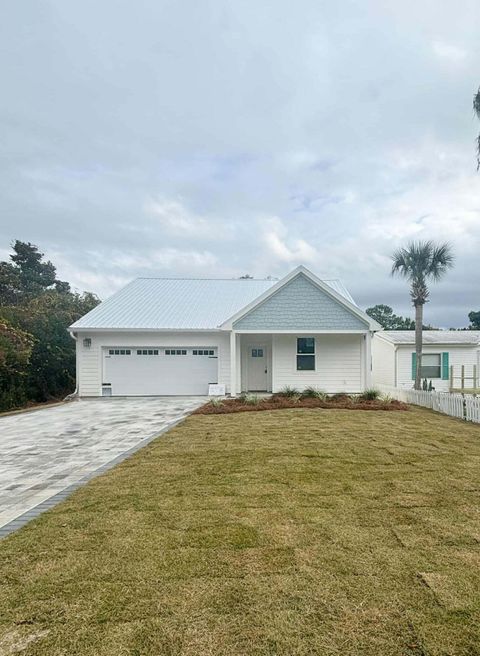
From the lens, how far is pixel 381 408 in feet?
38.8

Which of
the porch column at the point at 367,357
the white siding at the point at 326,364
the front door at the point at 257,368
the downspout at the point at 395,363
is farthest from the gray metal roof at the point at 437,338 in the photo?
the front door at the point at 257,368

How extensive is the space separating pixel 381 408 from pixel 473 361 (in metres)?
12.5

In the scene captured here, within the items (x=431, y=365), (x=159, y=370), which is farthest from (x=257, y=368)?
(x=431, y=365)

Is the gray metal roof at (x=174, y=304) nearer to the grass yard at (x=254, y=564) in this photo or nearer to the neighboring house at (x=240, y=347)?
the neighboring house at (x=240, y=347)

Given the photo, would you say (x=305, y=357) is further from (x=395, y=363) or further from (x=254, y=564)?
(x=254, y=564)

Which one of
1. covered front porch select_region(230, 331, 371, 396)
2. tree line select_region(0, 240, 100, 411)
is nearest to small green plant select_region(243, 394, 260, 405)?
covered front porch select_region(230, 331, 371, 396)

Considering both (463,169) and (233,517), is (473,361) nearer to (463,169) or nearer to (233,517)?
(463,169)

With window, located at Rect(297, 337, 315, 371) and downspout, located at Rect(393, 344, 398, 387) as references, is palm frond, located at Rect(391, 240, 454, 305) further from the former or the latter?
window, located at Rect(297, 337, 315, 371)

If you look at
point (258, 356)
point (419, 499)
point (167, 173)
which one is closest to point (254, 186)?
point (167, 173)

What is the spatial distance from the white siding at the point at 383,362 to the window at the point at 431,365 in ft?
5.26

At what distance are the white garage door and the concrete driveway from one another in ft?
7.16

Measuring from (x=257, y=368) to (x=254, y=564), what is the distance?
47.5ft

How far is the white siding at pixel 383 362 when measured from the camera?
21.4 m

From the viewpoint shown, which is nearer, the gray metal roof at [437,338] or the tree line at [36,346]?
the tree line at [36,346]
